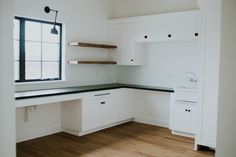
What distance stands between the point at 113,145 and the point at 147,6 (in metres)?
3.14

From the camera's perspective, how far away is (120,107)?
204 inches

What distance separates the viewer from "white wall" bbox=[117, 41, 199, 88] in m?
4.84

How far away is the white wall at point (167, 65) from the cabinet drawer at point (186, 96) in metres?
0.51

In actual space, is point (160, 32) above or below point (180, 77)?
above

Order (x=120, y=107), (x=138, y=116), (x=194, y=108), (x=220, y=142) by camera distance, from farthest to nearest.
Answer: (x=138, y=116) < (x=120, y=107) < (x=194, y=108) < (x=220, y=142)

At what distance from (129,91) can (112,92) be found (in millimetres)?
600

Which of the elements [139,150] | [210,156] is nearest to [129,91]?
[139,150]

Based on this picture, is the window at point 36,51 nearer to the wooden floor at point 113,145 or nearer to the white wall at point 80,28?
the white wall at point 80,28

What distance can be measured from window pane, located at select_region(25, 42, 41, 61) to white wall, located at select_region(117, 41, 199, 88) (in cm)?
222

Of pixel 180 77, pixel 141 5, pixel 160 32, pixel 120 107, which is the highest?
pixel 141 5

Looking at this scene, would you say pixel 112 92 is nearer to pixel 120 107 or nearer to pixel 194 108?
pixel 120 107

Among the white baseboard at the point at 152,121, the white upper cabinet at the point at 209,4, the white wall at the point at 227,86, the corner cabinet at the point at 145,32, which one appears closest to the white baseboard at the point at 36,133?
the white baseboard at the point at 152,121

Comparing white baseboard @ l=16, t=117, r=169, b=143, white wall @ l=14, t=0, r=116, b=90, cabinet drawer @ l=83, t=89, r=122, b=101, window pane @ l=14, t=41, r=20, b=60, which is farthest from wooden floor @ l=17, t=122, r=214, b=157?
window pane @ l=14, t=41, r=20, b=60

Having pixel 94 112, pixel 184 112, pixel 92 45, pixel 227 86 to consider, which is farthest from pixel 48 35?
pixel 227 86
